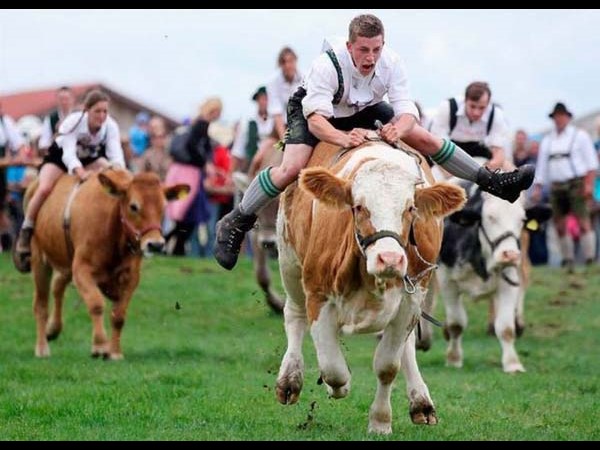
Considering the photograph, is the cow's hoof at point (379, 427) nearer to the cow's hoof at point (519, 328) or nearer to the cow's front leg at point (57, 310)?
the cow's front leg at point (57, 310)

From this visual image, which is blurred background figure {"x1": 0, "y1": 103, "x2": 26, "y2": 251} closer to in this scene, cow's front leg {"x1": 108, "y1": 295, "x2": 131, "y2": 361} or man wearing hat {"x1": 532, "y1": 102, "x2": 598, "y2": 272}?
cow's front leg {"x1": 108, "y1": 295, "x2": 131, "y2": 361}

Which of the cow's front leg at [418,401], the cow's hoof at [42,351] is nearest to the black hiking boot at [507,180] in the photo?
the cow's front leg at [418,401]

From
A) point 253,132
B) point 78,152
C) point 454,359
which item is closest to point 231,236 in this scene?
point 454,359

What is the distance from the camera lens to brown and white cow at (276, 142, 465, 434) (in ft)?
25.0

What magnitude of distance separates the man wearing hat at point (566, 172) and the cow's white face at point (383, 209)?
12958mm

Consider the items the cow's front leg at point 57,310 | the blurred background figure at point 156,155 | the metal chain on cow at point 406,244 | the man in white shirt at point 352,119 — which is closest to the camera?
the metal chain on cow at point 406,244

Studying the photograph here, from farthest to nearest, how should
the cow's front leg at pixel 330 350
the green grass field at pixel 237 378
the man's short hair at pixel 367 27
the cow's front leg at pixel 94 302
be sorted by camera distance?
the cow's front leg at pixel 94 302
the man's short hair at pixel 367 27
the green grass field at pixel 237 378
the cow's front leg at pixel 330 350

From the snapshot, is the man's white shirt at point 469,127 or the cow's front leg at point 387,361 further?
the man's white shirt at point 469,127

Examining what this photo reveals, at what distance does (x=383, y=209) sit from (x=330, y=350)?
1.09 metres

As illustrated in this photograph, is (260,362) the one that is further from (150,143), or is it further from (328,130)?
(150,143)

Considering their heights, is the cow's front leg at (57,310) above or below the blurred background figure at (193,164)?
below

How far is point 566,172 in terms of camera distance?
20.8 meters

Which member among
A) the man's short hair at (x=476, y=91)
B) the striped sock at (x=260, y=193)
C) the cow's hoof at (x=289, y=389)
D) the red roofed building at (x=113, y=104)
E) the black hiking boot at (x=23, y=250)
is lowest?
the cow's hoof at (x=289, y=389)

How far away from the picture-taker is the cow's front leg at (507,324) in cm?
1254
